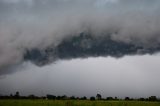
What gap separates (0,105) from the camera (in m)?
82.8

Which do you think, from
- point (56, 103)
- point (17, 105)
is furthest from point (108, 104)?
point (17, 105)

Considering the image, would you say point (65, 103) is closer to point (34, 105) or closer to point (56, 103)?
point (56, 103)

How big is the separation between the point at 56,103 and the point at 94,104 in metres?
9.56

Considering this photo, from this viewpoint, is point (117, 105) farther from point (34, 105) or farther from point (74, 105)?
point (34, 105)

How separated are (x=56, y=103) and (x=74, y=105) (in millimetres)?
4437

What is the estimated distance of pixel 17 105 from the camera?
8119 cm

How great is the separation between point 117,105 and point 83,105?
26.1 ft

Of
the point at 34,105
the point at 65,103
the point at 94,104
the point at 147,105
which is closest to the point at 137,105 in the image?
the point at 147,105

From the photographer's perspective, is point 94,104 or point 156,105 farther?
point 156,105

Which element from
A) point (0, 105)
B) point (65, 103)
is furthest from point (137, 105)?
point (0, 105)

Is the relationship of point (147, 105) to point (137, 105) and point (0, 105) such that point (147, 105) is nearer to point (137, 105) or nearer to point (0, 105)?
point (137, 105)

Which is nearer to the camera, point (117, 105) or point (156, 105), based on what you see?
point (117, 105)

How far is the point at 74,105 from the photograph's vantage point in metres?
81.4

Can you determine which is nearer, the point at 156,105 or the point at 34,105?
the point at 34,105
